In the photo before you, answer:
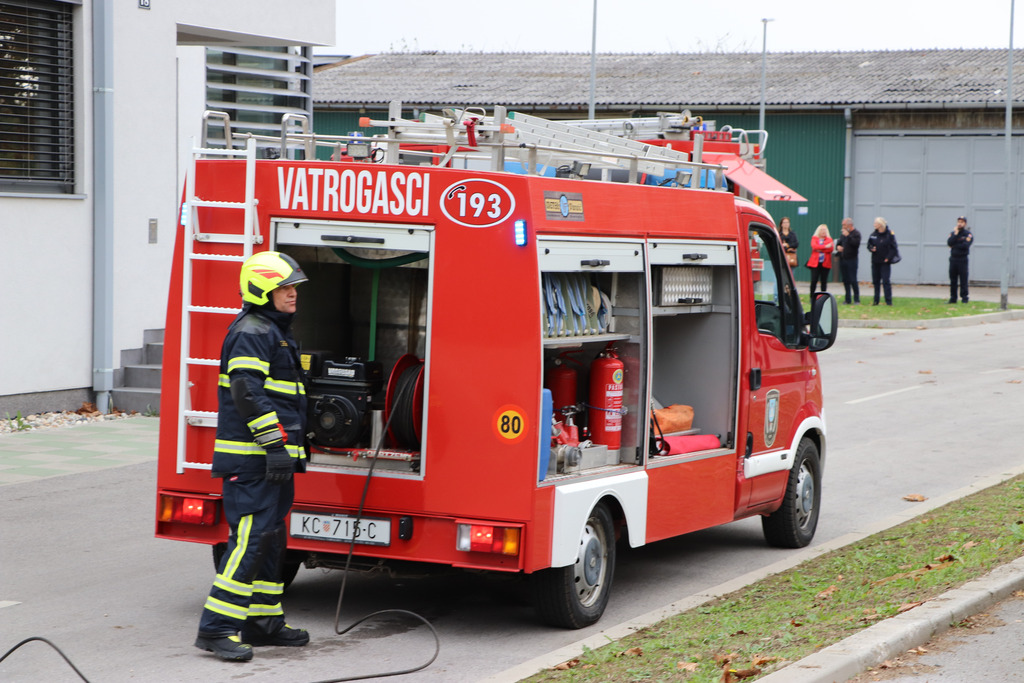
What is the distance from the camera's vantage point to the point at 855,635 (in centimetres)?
586

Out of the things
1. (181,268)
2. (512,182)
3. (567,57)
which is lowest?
(181,268)

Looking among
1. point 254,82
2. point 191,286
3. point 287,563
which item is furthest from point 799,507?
point 254,82

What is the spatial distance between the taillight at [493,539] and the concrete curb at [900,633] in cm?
151

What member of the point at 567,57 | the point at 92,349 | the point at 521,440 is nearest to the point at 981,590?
the point at 521,440

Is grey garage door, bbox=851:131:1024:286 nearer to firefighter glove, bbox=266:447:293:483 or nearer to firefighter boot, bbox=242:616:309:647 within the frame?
firefighter boot, bbox=242:616:309:647

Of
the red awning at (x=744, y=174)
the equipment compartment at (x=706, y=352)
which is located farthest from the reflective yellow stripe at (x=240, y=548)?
the red awning at (x=744, y=174)

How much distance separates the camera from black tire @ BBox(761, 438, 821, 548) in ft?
29.5

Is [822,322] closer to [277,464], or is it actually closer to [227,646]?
[277,464]

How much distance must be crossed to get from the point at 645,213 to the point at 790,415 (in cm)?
236

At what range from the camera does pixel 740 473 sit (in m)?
8.30

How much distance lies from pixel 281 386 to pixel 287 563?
1.57 meters

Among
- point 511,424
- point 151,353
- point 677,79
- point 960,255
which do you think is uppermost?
point 677,79

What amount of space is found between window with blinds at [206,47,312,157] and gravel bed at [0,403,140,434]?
5.22 m

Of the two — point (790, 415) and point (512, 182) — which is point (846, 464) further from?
point (512, 182)
